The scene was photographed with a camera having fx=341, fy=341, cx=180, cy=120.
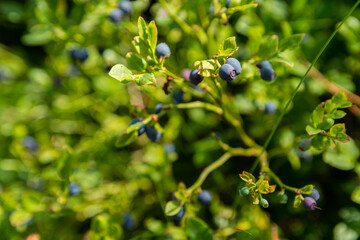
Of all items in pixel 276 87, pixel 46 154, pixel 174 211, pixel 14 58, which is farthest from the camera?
pixel 14 58

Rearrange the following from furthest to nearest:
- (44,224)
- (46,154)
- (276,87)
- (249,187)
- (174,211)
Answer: (46,154) < (44,224) < (276,87) < (174,211) < (249,187)

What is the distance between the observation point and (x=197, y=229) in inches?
56.5

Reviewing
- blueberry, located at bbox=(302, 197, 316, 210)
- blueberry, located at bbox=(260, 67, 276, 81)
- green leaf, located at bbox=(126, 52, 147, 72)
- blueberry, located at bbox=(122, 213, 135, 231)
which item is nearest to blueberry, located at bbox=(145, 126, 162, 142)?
green leaf, located at bbox=(126, 52, 147, 72)

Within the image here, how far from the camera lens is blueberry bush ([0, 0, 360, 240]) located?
5.20ft

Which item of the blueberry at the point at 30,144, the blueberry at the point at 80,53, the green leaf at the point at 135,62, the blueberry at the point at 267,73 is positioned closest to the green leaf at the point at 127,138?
the green leaf at the point at 135,62

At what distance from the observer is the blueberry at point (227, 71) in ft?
3.46

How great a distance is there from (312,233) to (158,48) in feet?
4.46

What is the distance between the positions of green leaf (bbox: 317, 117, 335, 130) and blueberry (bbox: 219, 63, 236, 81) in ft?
1.42

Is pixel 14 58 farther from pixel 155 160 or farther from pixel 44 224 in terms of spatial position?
pixel 155 160

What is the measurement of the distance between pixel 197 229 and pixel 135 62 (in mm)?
740

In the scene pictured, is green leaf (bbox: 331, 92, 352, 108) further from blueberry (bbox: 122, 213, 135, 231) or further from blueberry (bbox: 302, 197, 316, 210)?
blueberry (bbox: 122, 213, 135, 231)

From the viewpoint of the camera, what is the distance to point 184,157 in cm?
224

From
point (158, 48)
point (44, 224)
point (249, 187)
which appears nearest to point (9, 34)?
point (44, 224)

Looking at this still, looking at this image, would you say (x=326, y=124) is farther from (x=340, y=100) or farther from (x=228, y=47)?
(x=228, y=47)
